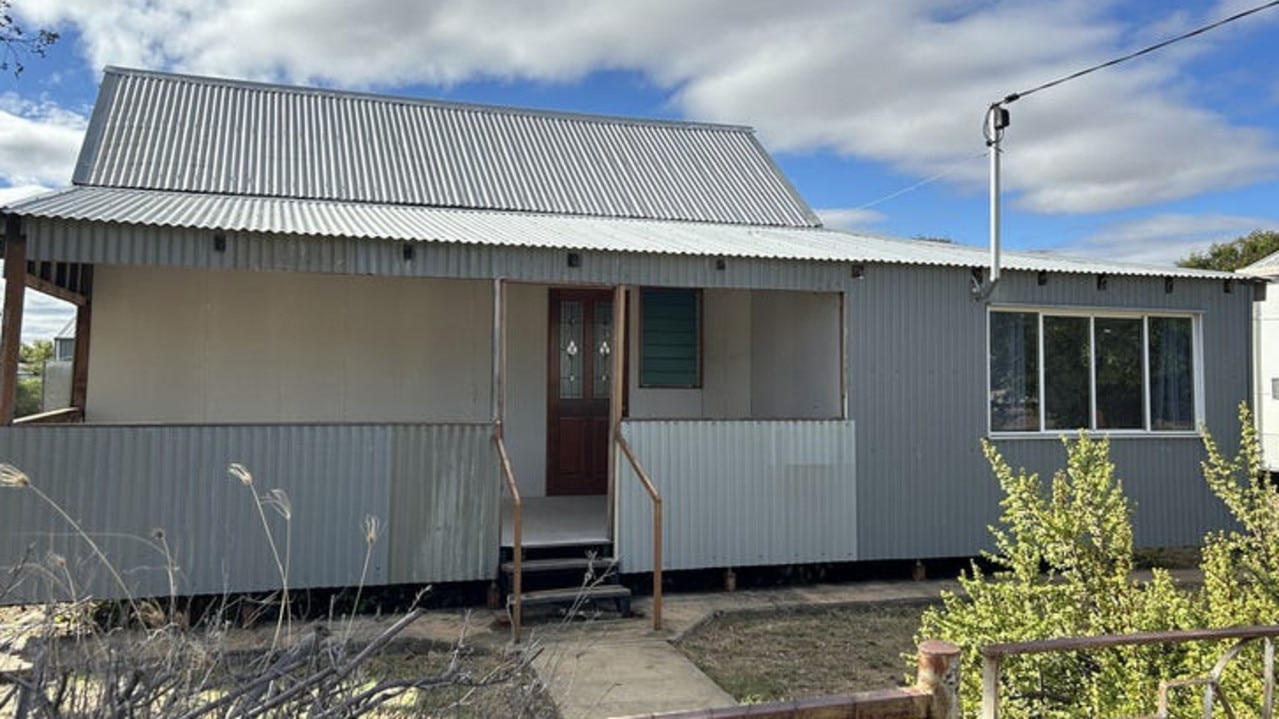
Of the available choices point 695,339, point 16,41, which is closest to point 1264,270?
point 695,339

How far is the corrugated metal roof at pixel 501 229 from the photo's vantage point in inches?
245

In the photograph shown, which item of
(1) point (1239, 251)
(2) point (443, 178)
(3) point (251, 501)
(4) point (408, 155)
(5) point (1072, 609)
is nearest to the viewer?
(5) point (1072, 609)

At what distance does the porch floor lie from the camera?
22.8 feet

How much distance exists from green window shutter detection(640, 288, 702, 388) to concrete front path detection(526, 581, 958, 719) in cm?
311

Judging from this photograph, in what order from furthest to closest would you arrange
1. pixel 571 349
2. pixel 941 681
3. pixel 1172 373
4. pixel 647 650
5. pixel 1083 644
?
pixel 571 349 → pixel 1172 373 → pixel 647 650 → pixel 1083 644 → pixel 941 681

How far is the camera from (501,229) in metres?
7.69

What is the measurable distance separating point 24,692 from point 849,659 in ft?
16.9

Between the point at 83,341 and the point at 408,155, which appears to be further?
the point at 408,155

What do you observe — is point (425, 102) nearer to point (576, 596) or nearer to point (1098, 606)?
point (576, 596)

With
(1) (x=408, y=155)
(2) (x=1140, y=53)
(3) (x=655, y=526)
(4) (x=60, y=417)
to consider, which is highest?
(2) (x=1140, y=53)

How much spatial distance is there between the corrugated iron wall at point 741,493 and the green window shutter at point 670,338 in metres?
2.52

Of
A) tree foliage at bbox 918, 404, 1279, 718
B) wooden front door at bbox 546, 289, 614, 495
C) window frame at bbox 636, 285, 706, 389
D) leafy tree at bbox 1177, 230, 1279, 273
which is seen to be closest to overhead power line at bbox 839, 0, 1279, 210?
window frame at bbox 636, 285, 706, 389

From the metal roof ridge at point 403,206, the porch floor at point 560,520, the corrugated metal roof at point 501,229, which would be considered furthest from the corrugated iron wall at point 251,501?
the metal roof ridge at point 403,206

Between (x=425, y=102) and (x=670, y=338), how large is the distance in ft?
19.1
